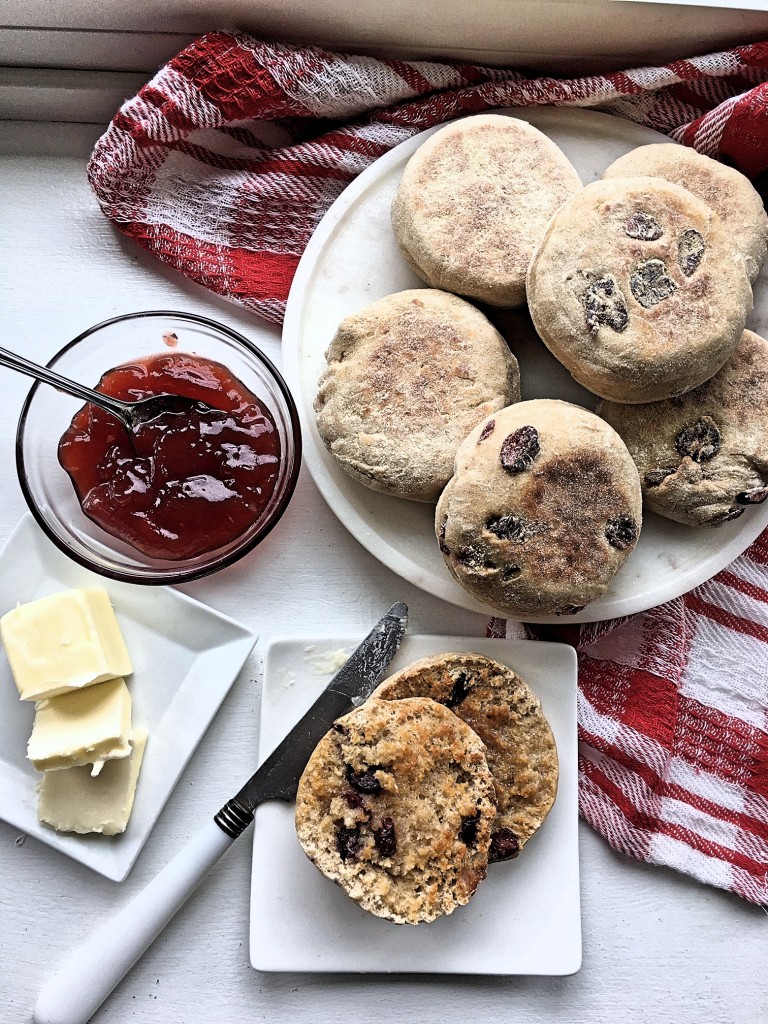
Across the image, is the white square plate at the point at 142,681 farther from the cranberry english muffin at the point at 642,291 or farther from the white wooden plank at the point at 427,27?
the white wooden plank at the point at 427,27

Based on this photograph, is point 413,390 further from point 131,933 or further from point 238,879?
point 131,933

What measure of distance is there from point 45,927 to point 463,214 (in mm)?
2106

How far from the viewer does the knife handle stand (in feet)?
7.53

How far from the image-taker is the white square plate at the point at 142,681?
2348mm

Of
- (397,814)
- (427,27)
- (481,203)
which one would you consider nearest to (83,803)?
(397,814)

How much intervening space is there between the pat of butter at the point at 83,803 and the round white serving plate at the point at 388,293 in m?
0.89

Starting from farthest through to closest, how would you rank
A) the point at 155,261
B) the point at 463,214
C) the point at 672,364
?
the point at 155,261 < the point at 463,214 < the point at 672,364

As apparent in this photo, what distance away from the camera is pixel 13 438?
2.53 m

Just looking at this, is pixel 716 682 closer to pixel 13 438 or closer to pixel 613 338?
pixel 613 338

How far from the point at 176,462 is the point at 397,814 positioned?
99 centimetres

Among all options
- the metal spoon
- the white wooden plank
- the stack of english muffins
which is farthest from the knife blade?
the white wooden plank

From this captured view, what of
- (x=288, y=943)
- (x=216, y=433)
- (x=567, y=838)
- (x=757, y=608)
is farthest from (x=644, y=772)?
(x=216, y=433)

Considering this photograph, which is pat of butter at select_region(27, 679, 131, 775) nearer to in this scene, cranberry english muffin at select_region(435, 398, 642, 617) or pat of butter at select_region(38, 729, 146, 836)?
pat of butter at select_region(38, 729, 146, 836)

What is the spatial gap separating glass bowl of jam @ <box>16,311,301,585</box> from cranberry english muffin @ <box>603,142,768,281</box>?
1073 millimetres
